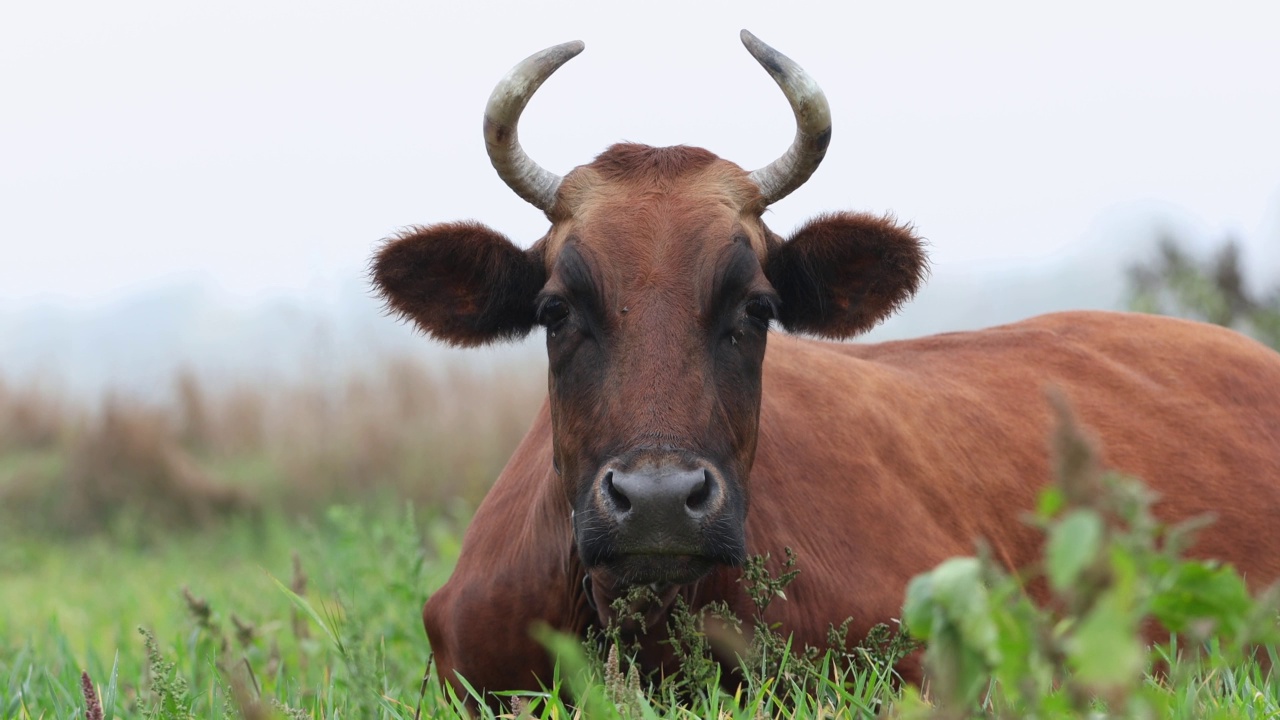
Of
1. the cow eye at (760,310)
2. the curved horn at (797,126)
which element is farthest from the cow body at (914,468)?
the curved horn at (797,126)

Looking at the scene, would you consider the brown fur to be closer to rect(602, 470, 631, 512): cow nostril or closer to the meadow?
rect(602, 470, 631, 512): cow nostril

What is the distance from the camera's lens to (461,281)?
4.22 m

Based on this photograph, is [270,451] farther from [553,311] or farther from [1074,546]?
[1074,546]

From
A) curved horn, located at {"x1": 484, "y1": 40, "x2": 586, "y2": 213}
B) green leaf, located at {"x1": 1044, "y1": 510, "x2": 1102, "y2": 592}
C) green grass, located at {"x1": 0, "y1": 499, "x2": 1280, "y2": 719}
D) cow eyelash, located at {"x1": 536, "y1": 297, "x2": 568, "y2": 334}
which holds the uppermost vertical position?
curved horn, located at {"x1": 484, "y1": 40, "x2": 586, "y2": 213}

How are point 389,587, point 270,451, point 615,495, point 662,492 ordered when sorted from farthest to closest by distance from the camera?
point 270,451
point 389,587
point 615,495
point 662,492

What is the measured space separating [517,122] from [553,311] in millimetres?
634

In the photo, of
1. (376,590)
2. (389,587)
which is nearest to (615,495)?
(389,587)

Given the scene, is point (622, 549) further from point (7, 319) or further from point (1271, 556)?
point (7, 319)

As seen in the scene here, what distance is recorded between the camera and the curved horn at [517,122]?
3932 mm

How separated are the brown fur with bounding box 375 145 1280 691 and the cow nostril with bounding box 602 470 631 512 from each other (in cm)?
6

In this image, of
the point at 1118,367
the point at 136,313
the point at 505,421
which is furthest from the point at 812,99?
the point at 136,313

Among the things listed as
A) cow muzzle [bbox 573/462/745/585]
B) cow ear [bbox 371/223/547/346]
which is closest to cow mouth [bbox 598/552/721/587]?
cow muzzle [bbox 573/462/745/585]

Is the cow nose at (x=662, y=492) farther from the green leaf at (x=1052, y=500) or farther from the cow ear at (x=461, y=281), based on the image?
the green leaf at (x=1052, y=500)

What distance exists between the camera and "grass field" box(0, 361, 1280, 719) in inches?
54.3
